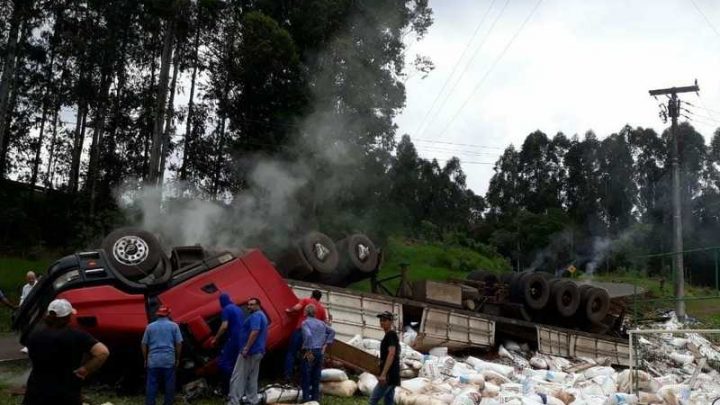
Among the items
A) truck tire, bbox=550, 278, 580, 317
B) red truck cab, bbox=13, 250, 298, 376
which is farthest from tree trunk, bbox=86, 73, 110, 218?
red truck cab, bbox=13, 250, 298, 376

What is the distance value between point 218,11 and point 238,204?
7.35 meters

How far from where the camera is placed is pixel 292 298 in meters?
10.1

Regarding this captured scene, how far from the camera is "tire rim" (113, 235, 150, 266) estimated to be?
1002 cm

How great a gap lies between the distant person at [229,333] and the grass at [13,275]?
377 inches

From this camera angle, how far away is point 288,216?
21953 mm

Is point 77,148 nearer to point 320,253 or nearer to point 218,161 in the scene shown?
point 218,161

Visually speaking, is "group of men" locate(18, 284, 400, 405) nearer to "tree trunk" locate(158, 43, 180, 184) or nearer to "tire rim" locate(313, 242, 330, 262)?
"tire rim" locate(313, 242, 330, 262)

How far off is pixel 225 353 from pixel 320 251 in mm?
5349

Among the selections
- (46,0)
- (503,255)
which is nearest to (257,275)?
(46,0)

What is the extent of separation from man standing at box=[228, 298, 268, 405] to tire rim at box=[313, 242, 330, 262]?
5413mm

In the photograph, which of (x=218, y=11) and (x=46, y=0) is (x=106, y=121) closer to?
(x=46, y=0)

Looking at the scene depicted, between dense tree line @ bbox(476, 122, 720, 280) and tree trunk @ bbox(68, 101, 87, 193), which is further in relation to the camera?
dense tree line @ bbox(476, 122, 720, 280)

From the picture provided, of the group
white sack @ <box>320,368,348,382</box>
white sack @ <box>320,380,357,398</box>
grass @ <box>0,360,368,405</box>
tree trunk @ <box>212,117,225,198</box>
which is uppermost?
tree trunk @ <box>212,117,225,198</box>

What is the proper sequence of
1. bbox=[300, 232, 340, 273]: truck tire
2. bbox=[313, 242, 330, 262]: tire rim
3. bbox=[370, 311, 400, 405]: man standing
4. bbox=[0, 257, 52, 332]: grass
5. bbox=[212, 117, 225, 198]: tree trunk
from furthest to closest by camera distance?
1. bbox=[212, 117, 225, 198]: tree trunk
2. bbox=[0, 257, 52, 332]: grass
3. bbox=[313, 242, 330, 262]: tire rim
4. bbox=[300, 232, 340, 273]: truck tire
5. bbox=[370, 311, 400, 405]: man standing
